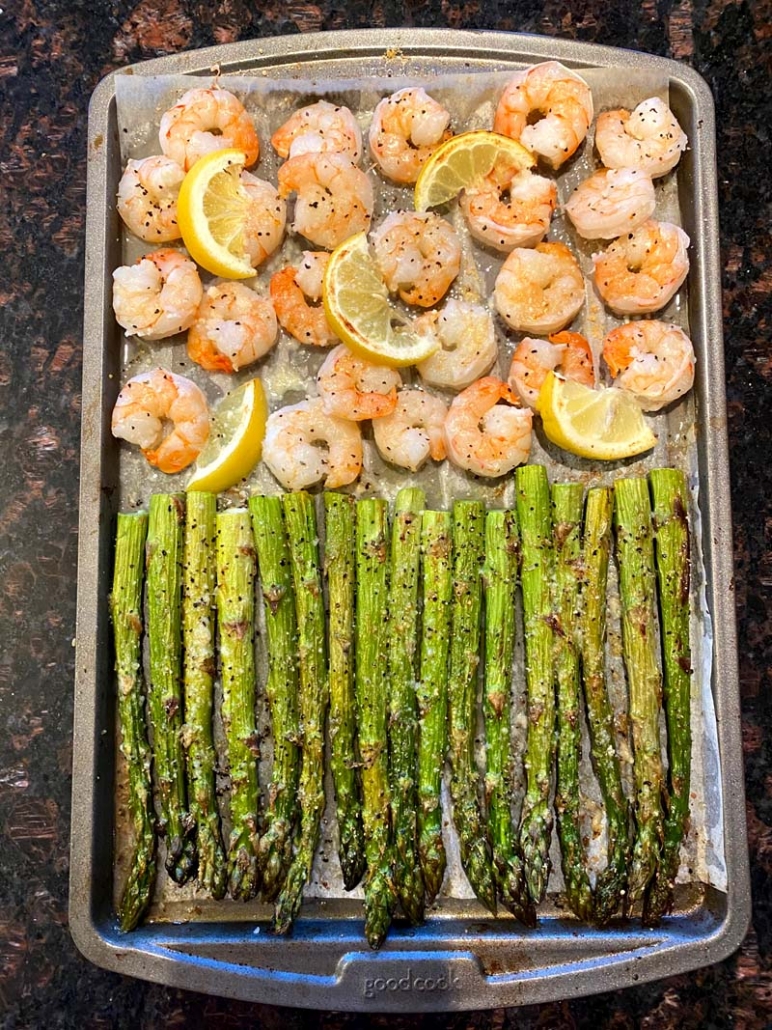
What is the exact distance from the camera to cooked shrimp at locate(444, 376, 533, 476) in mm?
3592

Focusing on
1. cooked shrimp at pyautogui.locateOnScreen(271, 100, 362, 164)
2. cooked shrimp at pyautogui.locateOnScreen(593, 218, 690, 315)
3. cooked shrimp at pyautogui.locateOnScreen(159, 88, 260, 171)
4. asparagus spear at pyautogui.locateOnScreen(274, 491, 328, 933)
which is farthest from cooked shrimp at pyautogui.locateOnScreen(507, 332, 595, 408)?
cooked shrimp at pyautogui.locateOnScreen(159, 88, 260, 171)

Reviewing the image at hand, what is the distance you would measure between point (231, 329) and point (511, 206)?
4.43 ft

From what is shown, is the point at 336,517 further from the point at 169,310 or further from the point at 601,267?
the point at 601,267

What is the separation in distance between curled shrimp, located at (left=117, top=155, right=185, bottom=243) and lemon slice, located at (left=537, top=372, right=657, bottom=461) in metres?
1.84

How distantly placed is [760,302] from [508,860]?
9.13ft

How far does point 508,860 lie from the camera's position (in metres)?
3.52

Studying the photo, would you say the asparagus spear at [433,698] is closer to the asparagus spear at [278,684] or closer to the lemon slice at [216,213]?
the asparagus spear at [278,684]

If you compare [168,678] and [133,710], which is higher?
[168,678]

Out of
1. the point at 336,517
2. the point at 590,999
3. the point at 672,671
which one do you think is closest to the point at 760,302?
the point at 672,671

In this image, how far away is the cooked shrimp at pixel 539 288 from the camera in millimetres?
3668

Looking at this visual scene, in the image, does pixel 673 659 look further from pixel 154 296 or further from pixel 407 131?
pixel 154 296

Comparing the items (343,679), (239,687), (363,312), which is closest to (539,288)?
(363,312)

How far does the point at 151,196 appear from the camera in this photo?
377cm

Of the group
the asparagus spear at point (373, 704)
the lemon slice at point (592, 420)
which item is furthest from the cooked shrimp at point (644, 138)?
the asparagus spear at point (373, 704)
